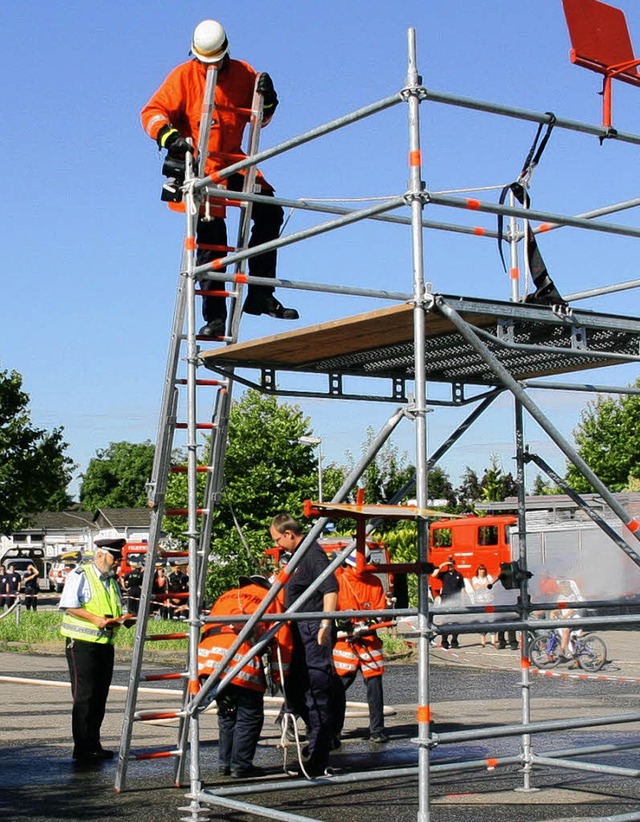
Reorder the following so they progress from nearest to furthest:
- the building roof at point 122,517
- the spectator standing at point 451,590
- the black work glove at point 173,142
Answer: the black work glove at point 173,142 → the spectator standing at point 451,590 → the building roof at point 122,517

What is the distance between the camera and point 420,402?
20.2ft

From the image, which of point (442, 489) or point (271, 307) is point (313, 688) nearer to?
Answer: point (271, 307)

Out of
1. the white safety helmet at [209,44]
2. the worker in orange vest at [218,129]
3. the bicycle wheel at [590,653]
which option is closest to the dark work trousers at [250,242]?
the worker in orange vest at [218,129]

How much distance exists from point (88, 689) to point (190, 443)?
356 cm

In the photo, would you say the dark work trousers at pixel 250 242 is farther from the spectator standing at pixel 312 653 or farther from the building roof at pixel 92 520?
the building roof at pixel 92 520

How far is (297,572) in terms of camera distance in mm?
9797

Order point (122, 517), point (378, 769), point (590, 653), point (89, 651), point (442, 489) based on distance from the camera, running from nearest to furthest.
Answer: point (378, 769) → point (89, 651) → point (590, 653) → point (442, 489) → point (122, 517)

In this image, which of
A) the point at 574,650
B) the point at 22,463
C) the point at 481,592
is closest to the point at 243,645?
the point at 574,650

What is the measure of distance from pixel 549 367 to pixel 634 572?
18.5 metres

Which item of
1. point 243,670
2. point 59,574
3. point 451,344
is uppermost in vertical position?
point 59,574

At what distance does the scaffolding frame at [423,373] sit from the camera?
20.4ft

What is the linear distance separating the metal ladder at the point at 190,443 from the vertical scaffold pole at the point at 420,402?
1716mm

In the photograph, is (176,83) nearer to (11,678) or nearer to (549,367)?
Result: (549,367)

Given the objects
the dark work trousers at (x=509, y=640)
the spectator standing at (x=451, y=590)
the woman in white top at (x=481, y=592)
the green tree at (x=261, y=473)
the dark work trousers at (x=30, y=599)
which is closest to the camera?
the woman in white top at (x=481, y=592)
